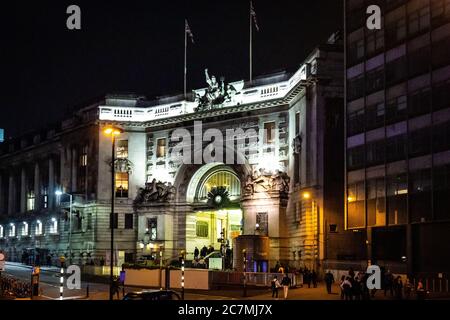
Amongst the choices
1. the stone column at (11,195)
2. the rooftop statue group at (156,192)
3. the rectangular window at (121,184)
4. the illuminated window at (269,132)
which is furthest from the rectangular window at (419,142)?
the stone column at (11,195)

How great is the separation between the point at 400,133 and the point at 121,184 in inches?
1736

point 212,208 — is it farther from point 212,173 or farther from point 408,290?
point 408,290

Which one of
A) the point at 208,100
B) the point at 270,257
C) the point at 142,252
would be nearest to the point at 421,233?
the point at 270,257

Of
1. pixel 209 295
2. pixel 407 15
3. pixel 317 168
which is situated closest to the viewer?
pixel 209 295

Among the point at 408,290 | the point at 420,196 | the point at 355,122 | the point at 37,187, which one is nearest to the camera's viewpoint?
the point at 408,290

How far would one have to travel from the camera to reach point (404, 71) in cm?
5847

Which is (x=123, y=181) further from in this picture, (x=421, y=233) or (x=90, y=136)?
(x=421, y=233)

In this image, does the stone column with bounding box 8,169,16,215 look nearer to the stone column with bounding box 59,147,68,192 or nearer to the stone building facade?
the stone building facade

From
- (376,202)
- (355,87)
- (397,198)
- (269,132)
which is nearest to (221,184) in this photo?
(269,132)

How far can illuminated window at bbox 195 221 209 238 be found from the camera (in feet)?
307

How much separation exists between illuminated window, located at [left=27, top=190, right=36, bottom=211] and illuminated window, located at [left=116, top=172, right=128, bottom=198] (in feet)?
94.3

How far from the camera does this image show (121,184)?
94438 millimetres

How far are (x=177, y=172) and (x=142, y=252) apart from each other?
34.5ft

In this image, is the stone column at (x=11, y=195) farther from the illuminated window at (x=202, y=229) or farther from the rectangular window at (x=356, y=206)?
the rectangular window at (x=356, y=206)
